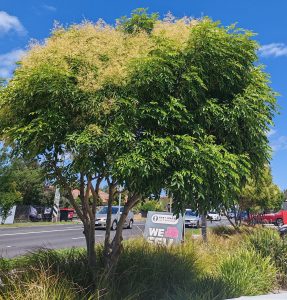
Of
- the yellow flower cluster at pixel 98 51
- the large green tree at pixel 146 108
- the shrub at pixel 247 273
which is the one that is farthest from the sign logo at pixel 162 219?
the yellow flower cluster at pixel 98 51

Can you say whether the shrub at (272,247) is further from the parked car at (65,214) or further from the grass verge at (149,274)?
the parked car at (65,214)

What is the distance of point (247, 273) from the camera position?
854 cm

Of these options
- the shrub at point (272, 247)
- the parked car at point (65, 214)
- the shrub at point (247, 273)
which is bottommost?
the shrub at point (247, 273)

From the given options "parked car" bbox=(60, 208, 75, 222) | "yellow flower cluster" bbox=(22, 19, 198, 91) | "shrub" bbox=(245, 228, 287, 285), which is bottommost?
"shrub" bbox=(245, 228, 287, 285)

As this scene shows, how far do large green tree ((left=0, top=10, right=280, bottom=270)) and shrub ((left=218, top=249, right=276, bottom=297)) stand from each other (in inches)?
117

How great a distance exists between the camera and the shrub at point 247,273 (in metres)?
8.11

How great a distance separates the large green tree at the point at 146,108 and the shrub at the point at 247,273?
9.72 feet

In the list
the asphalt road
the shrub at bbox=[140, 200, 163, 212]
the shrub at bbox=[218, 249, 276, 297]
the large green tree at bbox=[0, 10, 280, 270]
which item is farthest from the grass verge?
the asphalt road

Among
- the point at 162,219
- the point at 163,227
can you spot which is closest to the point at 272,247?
the point at 163,227

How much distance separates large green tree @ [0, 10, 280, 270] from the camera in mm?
5371

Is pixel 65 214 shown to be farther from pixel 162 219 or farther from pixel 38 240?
pixel 162 219

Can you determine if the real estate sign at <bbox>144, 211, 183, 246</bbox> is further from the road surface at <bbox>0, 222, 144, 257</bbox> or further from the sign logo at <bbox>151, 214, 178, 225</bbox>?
the road surface at <bbox>0, 222, 144, 257</bbox>

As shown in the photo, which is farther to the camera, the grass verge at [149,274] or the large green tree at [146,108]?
the grass verge at [149,274]

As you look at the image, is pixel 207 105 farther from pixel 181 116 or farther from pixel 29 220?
pixel 29 220
